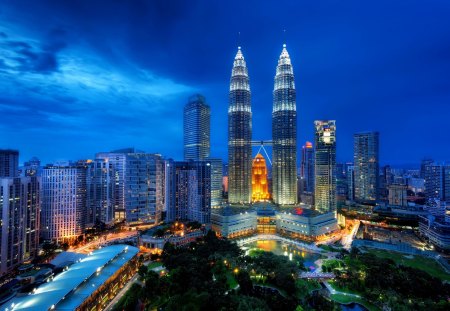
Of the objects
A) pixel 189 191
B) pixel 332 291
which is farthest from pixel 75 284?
pixel 189 191

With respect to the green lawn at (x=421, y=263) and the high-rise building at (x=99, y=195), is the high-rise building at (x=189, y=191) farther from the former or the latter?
the green lawn at (x=421, y=263)

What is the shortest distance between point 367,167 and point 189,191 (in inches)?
2223

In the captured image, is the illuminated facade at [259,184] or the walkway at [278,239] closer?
the walkway at [278,239]

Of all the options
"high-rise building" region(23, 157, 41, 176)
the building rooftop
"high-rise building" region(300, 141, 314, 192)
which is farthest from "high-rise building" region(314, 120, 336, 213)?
"high-rise building" region(23, 157, 41, 176)

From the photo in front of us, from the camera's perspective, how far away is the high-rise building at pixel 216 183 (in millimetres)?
67438

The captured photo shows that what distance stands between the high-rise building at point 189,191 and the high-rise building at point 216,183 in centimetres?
1467

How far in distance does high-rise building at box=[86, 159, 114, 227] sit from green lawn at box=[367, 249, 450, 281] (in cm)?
5120

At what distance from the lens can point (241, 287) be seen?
25.6 m

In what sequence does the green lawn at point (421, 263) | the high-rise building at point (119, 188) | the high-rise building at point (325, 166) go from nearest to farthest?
the green lawn at point (421, 263), the high-rise building at point (325, 166), the high-rise building at point (119, 188)

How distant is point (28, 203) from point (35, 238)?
5.41 metres

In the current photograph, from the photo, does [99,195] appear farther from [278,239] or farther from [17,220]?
[278,239]

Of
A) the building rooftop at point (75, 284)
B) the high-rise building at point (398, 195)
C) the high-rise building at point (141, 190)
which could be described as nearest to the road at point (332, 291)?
the building rooftop at point (75, 284)

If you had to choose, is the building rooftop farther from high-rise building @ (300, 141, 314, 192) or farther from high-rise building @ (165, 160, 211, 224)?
high-rise building @ (300, 141, 314, 192)

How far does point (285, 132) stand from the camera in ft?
208
